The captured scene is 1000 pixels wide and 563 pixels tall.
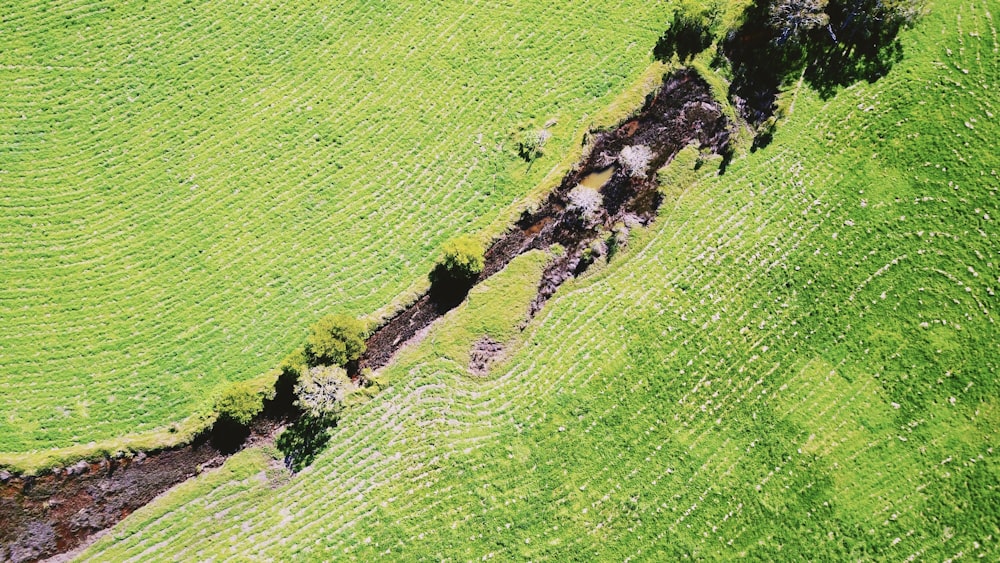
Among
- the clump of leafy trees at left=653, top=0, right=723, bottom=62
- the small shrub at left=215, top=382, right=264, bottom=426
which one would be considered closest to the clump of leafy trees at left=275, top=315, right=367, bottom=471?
the small shrub at left=215, top=382, right=264, bottom=426

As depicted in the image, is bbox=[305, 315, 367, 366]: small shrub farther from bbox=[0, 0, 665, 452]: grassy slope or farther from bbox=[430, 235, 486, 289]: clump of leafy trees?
bbox=[430, 235, 486, 289]: clump of leafy trees

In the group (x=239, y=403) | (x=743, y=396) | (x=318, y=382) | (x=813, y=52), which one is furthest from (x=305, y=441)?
(x=813, y=52)

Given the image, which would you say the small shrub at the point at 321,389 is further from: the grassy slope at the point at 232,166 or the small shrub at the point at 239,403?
the grassy slope at the point at 232,166

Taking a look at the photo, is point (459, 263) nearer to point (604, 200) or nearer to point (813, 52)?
point (604, 200)

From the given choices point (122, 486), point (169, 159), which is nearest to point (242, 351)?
point (122, 486)

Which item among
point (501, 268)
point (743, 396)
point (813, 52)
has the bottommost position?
point (743, 396)

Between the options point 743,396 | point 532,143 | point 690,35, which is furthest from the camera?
point 690,35

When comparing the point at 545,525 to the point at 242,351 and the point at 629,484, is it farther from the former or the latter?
the point at 242,351
